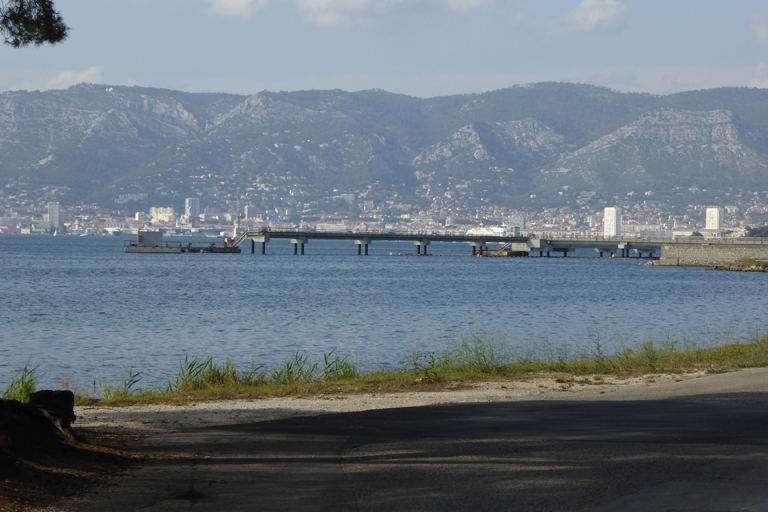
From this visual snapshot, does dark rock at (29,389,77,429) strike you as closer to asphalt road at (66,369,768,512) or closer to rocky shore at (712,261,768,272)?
asphalt road at (66,369,768,512)

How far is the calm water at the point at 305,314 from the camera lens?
29.0 meters

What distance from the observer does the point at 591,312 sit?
47.9m

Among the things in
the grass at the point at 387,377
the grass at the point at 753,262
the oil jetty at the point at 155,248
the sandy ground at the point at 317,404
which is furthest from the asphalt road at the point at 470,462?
the oil jetty at the point at 155,248

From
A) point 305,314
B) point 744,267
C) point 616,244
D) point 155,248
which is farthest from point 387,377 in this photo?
point 616,244

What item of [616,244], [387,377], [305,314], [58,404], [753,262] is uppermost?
[616,244]

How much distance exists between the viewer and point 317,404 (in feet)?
45.1

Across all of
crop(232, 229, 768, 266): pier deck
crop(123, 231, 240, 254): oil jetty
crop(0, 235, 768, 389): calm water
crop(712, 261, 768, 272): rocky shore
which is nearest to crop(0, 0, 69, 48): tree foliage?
crop(0, 235, 768, 389): calm water

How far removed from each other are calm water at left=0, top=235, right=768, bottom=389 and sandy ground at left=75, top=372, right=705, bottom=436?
30.1 feet

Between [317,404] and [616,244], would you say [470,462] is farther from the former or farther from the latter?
[616,244]

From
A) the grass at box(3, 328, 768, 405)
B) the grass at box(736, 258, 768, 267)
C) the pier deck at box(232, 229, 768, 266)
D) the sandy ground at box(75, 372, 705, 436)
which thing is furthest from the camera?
the pier deck at box(232, 229, 768, 266)

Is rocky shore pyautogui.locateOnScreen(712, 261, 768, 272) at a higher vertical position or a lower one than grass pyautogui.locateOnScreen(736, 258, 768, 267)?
lower

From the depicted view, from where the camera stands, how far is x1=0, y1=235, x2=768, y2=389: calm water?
28953 millimetres

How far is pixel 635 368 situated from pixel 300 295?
4391 centimetres

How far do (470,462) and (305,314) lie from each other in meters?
36.3
